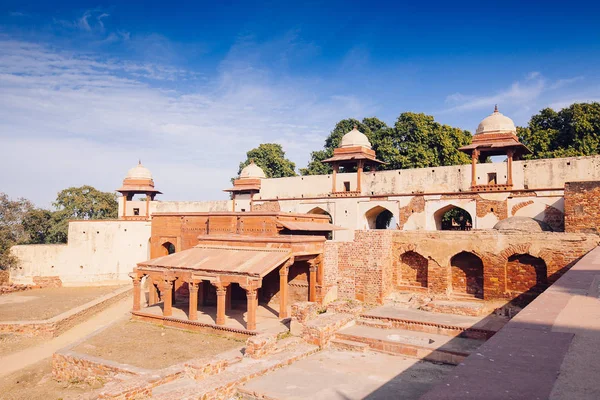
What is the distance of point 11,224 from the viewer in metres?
26.9

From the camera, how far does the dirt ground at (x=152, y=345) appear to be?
10773 mm

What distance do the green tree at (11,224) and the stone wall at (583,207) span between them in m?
25.5

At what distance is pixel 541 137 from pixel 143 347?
88.0 ft

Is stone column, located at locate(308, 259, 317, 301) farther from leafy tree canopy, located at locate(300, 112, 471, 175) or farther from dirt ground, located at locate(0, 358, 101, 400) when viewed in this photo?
leafy tree canopy, located at locate(300, 112, 471, 175)

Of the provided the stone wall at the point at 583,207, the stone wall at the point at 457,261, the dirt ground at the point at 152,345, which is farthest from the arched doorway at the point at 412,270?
the dirt ground at the point at 152,345

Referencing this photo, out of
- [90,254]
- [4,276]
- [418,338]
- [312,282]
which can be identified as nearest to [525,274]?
[418,338]

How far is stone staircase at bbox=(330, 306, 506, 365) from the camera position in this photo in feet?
32.1

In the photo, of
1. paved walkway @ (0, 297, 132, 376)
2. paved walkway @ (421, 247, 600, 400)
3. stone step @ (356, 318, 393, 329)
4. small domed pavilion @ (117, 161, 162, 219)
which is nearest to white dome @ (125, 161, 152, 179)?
small domed pavilion @ (117, 161, 162, 219)

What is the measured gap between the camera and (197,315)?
46.1ft

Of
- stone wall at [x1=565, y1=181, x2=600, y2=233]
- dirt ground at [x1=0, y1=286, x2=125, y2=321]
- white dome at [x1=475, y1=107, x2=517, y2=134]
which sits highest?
white dome at [x1=475, y1=107, x2=517, y2=134]

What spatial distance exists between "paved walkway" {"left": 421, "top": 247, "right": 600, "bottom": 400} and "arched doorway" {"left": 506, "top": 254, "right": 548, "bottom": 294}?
8.97 meters

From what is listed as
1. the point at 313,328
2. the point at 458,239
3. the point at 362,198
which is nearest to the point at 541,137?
the point at 362,198

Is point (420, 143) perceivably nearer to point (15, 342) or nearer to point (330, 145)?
point (330, 145)

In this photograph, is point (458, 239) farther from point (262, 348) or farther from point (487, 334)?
point (262, 348)
